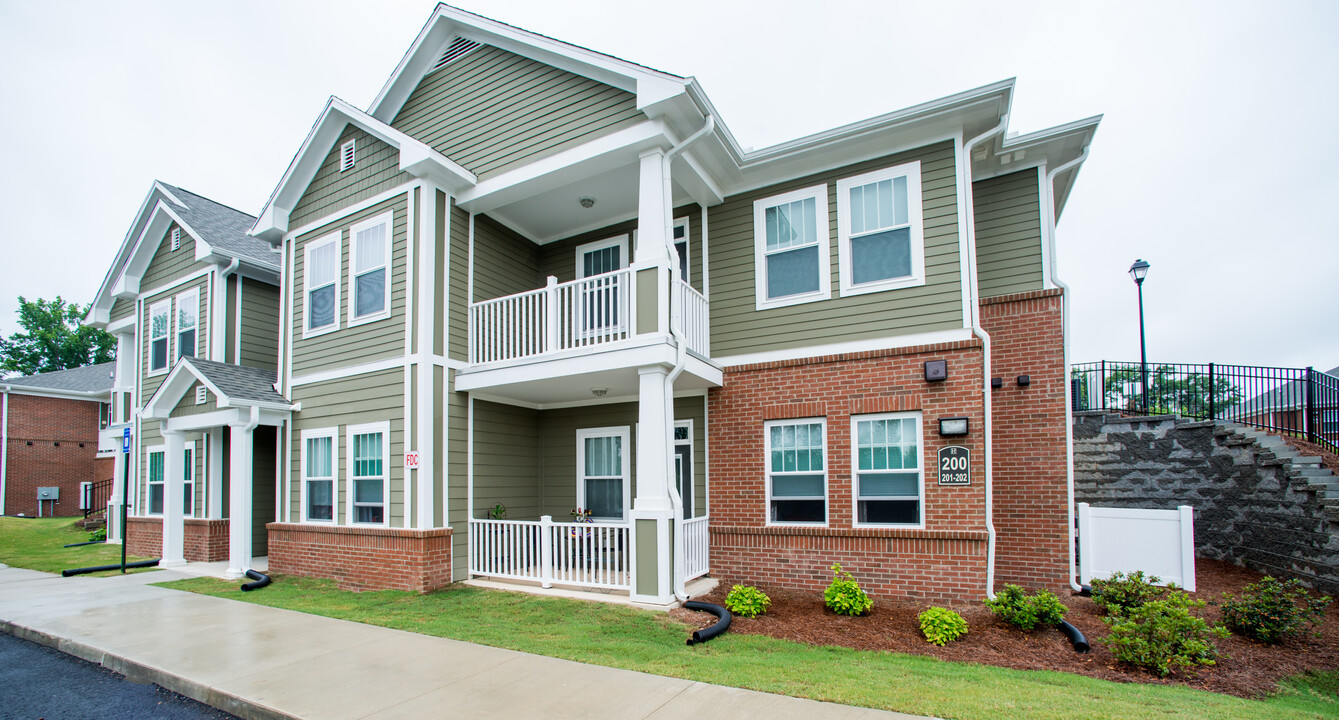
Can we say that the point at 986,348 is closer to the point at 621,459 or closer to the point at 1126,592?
the point at 1126,592

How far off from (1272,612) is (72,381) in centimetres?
3706

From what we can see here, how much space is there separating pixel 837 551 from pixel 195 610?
28.0 feet

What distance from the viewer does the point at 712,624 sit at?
7234 millimetres

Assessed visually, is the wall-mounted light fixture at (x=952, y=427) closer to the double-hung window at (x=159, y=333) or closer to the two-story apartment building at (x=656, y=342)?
the two-story apartment building at (x=656, y=342)

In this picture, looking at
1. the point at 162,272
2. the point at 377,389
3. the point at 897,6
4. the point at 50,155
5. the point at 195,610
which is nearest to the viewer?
the point at 195,610

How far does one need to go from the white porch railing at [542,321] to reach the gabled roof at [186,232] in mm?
6765

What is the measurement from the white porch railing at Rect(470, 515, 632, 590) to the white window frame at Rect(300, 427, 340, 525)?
8.39 ft

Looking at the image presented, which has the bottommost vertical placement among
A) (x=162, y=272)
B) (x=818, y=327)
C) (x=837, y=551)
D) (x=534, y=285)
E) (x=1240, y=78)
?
(x=837, y=551)

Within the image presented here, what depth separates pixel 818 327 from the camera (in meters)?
9.28

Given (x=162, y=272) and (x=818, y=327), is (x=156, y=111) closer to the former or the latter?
(x=162, y=272)

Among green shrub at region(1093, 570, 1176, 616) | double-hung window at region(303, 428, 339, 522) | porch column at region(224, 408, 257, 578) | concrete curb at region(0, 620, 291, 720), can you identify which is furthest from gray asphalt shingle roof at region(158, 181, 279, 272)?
green shrub at region(1093, 570, 1176, 616)

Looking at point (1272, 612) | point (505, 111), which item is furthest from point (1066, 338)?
point (505, 111)

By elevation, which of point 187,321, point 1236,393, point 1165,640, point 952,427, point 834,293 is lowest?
point 1165,640

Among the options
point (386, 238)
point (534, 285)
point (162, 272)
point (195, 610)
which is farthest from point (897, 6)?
point (195, 610)
